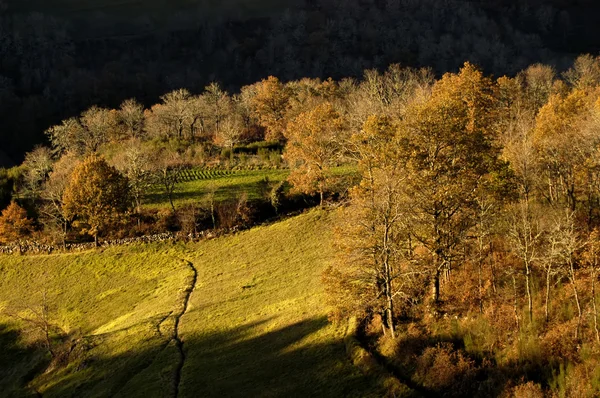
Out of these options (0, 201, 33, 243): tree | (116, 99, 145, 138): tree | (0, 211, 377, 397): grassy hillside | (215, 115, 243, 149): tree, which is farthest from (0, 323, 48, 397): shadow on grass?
(116, 99, 145, 138): tree

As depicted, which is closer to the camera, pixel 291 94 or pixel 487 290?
pixel 487 290

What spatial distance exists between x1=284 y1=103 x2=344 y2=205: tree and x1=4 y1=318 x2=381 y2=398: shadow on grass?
106 ft

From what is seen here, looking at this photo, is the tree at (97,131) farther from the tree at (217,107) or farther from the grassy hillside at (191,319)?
the grassy hillside at (191,319)

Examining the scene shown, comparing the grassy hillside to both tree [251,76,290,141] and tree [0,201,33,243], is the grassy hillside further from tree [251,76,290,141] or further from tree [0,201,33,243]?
tree [251,76,290,141]

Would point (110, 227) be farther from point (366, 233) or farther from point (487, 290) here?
point (487, 290)

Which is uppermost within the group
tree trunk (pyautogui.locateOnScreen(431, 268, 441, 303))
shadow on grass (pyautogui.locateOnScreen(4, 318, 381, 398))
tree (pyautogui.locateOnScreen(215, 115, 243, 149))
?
tree (pyautogui.locateOnScreen(215, 115, 243, 149))

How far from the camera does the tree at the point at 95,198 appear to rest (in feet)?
243

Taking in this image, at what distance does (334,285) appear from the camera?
1353 inches

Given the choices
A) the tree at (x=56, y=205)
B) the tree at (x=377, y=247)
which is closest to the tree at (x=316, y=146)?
the tree at (x=56, y=205)

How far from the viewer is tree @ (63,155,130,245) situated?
2918 inches

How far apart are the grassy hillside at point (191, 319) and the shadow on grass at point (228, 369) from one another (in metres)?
0.10

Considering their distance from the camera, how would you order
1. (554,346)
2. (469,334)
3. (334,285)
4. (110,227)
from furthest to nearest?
(110,227) → (334,285) → (469,334) → (554,346)

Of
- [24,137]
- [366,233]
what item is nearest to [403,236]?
[366,233]

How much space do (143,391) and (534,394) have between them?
2610 centimetres
